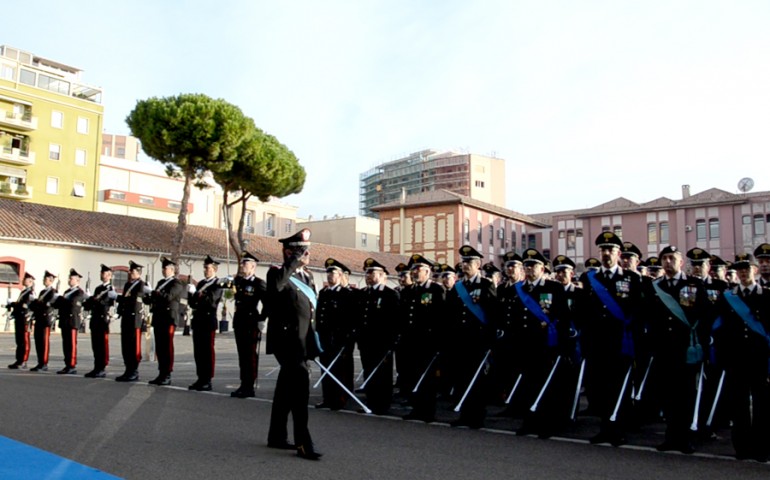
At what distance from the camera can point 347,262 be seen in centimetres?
4912

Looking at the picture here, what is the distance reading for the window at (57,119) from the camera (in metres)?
61.6

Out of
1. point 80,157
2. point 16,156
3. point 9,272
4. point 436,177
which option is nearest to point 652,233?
point 9,272

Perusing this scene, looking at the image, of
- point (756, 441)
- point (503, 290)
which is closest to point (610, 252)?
point (503, 290)

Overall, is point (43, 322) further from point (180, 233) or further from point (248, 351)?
point (180, 233)

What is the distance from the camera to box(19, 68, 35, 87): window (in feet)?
203

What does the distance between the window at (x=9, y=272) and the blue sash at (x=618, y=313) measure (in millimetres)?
31869

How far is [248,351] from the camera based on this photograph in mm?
11625

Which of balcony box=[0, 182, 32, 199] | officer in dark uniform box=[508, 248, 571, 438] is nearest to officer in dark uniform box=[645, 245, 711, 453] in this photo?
officer in dark uniform box=[508, 248, 571, 438]

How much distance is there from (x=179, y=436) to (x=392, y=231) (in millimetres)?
59265

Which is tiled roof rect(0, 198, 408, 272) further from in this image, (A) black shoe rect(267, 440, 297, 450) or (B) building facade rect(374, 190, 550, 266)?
(A) black shoe rect(267, 440, 297, 450)

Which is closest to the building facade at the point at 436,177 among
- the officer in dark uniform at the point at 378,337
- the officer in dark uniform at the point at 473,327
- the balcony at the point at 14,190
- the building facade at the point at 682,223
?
the building facade at the point at 682,223

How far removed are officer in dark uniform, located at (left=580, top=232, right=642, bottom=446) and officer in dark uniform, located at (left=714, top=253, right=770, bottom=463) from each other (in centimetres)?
105

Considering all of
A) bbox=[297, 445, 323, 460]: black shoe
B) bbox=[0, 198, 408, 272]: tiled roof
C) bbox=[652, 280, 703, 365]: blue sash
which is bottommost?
bbox=[297, 445, 323, 460]: black shoe

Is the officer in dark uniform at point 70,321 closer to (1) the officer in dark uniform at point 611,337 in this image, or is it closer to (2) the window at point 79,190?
(1) the officer in dark uniform at point 611,337
